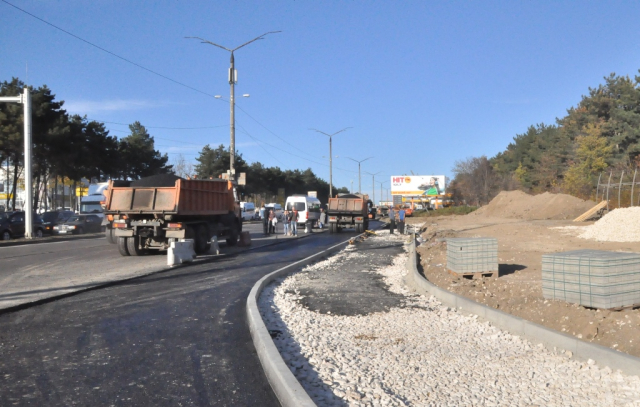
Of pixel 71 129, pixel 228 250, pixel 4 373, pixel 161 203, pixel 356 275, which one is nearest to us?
pixel 4 373

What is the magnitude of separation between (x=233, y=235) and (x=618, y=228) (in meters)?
15.3

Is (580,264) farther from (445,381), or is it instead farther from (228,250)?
(228,250)

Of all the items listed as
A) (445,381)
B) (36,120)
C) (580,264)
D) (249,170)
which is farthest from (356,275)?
(249,170)

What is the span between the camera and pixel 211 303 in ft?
30.7

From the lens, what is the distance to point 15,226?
28.5 m

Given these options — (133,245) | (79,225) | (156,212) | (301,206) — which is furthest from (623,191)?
(79,225)

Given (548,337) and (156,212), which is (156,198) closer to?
(156,212)

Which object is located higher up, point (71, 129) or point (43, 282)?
point (71, 129)

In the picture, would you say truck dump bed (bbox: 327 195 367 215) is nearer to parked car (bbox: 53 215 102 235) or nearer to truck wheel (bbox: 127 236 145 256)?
parked car (bbox: 53 215 102 235)

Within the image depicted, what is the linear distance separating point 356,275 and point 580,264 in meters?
6.57

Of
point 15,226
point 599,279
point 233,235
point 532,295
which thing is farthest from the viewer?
point 15,226

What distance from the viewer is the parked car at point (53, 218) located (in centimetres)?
3238

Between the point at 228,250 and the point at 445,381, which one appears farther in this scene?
the point at 228,250

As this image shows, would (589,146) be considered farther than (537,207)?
Yes
